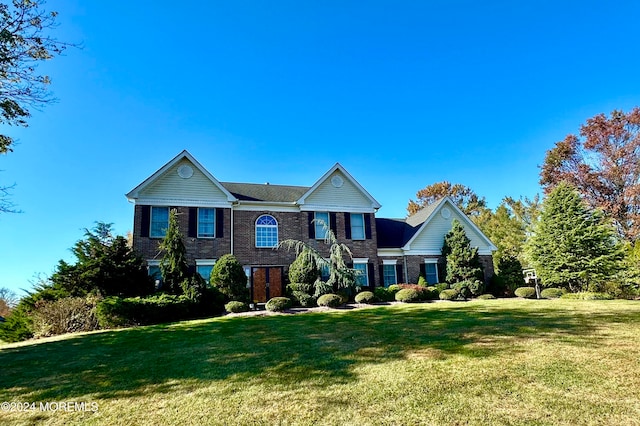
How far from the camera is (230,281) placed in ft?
52.7

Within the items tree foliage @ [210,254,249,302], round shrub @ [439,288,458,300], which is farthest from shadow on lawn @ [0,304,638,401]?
round shrub @ [439,288,458,300]

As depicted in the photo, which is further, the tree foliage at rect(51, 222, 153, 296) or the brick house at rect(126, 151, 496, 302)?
the brick house at rect(126, 151, 496, 302)

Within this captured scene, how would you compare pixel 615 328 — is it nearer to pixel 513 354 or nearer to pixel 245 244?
pixel 513 354

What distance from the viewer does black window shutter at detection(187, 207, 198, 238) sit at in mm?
18642

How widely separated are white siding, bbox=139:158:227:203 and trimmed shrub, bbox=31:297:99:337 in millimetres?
6564

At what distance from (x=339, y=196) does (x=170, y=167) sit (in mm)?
10033

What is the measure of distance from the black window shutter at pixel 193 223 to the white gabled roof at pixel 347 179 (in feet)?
19.2

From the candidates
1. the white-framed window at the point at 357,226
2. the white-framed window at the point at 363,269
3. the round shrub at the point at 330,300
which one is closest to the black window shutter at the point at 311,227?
the white-framed window at the point at 357,226

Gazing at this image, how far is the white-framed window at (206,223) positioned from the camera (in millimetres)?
18953

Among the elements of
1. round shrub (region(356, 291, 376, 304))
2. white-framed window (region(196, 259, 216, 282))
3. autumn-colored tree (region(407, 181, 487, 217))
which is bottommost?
round shrub (region(356, 291, 376, 304))

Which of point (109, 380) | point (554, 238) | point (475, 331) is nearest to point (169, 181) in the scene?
point (109, 380)

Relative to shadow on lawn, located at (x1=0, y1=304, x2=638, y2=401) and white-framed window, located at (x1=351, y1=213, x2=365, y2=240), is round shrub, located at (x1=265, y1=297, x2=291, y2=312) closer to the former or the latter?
shadow on lawn, located at (x1=0, y1=304, x2=638, y2=401)

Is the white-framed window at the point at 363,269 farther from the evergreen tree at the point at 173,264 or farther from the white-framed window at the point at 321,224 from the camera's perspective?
the evergreen tree at the point at 173,264

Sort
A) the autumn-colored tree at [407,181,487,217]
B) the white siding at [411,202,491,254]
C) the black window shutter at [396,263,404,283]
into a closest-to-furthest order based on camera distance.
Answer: the black window shutter at [396,263,404,283]
the white siding at [411,202,491,254]
the autumn-colored tree at [407,181,487,217]
